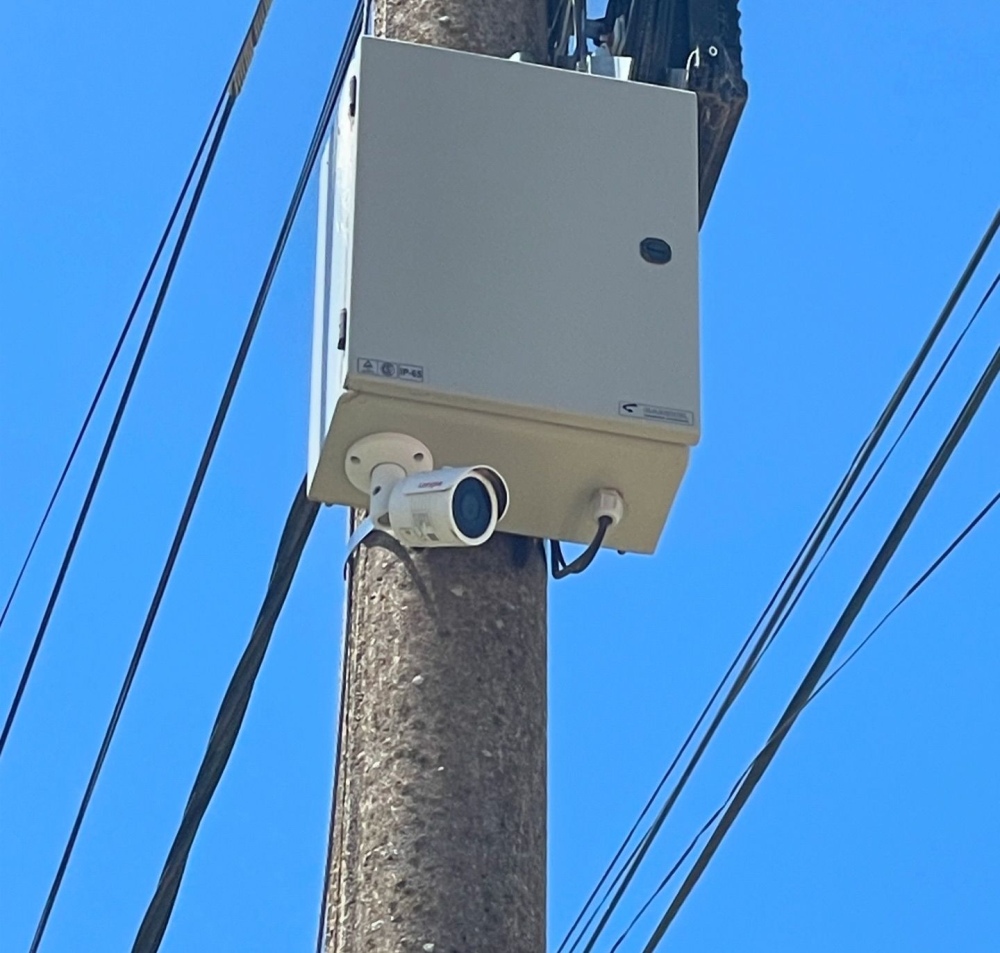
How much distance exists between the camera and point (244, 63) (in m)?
4.29

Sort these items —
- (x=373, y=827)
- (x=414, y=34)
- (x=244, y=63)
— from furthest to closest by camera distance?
(x=244, y=63) < (x=414, y=34) < (x=373, y=827)

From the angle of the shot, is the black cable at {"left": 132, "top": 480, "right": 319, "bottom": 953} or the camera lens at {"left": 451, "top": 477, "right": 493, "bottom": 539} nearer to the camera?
the camera lens at {"left": 451, "top": 477, "right": 493, "bottom": 539}

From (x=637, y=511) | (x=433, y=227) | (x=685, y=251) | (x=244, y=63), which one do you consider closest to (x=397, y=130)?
(x=433, y=227)

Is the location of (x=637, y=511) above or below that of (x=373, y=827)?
above

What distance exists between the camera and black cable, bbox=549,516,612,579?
8.12 feet

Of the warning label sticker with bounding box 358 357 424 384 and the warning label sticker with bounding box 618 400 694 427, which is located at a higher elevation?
the warning label sticker with bounding box 618 400 694 427

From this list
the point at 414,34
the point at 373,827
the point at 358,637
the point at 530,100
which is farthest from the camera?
the point at 414,34

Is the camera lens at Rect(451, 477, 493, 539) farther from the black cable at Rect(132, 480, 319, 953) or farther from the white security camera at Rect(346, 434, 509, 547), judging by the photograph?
the black cable at Rect(132, 480, 319, 953)

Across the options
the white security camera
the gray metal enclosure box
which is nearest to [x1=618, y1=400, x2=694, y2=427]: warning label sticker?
the gray metal enclosure box

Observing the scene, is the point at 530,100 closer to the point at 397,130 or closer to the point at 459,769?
the point at 397,130

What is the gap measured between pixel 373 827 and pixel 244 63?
7.90ft

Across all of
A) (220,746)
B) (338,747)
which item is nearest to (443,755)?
(338,747)

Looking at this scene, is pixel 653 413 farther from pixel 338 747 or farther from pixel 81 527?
pixel 81 527

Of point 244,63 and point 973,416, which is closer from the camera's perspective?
point 973,416
